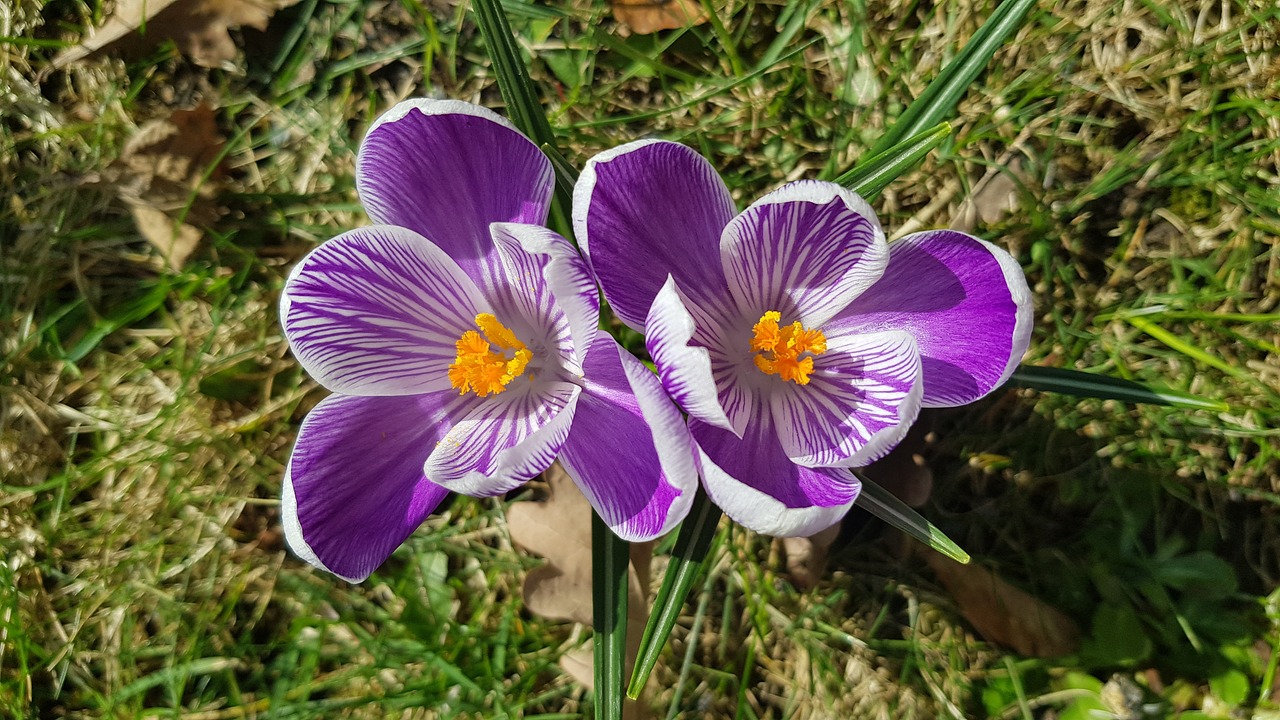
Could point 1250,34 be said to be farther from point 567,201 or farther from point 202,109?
point 202,109

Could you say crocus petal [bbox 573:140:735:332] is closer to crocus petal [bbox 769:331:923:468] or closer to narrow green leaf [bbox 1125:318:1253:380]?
crocus petal [bbox 769:331:923:468]

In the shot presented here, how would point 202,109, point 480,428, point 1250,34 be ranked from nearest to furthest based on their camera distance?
point 480,428, point 1250,34, point 202,109

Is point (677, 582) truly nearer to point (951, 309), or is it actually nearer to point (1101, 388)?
point (951, 309)

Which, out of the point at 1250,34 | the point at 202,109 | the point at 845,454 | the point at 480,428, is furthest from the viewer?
the point at 202,109

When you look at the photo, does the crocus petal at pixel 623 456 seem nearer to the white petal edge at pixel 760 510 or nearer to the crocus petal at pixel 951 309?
the white petal edge at pixel 760 510

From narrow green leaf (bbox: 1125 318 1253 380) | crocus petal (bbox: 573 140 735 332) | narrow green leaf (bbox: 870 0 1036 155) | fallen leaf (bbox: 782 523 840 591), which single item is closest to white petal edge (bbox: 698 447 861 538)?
crocus petal (bbox: 573 140 735 332)

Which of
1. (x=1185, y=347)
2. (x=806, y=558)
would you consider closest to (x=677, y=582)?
(x=806, y=558)

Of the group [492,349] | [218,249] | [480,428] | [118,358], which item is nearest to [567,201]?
[492,349]
